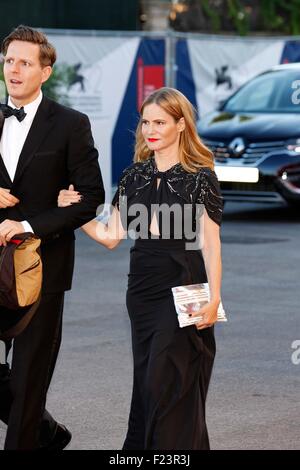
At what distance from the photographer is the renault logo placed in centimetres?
1638

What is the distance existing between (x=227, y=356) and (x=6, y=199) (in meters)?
3.63

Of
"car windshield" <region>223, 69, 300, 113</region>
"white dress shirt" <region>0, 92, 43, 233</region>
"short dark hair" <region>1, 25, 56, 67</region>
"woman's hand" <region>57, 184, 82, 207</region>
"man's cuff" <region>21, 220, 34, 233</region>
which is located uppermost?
"short dark hair" <region>1, 25, 56, 67</region>

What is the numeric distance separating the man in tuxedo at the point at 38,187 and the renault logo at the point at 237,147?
10.7 m

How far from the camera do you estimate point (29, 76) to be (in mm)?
5605

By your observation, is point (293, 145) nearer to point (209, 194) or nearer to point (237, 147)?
point (237, 147)

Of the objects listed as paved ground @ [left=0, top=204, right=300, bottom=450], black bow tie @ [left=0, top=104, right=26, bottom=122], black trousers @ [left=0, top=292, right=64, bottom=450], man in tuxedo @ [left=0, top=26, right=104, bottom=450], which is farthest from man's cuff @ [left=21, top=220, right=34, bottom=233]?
paved ground @ [left=0, top=204, right=300, bottom=450]

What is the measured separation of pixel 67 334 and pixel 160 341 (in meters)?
4.16

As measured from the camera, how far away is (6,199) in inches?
217

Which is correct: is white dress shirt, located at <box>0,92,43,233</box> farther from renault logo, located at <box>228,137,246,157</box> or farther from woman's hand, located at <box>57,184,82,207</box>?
renault logo, located at <box>228,137,246,157</box>

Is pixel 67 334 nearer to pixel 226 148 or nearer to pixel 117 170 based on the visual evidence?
pixel 226 148

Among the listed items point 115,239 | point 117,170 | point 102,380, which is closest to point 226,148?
point 117,170

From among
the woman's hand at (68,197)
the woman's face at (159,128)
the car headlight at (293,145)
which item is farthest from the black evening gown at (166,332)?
the car headlight at (293,145)

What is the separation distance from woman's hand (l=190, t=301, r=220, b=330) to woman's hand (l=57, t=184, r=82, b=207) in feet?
2.33

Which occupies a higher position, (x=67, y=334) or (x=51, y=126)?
(x=51, y=126)
